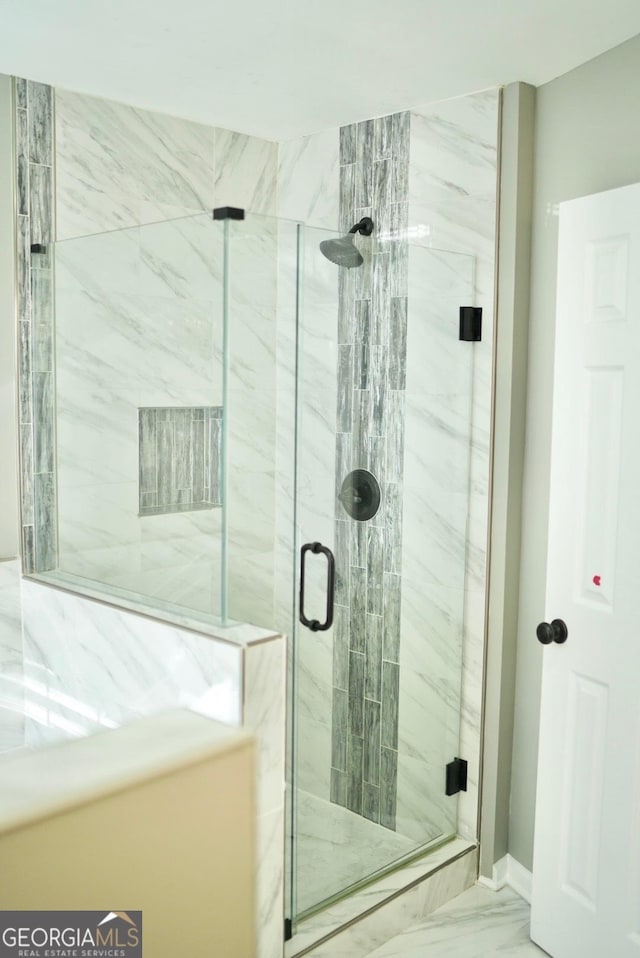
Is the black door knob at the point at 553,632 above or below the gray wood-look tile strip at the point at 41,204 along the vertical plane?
below

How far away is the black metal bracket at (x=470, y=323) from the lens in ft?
8.64

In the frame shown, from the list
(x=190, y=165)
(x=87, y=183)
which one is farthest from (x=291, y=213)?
(x=87, y=183)

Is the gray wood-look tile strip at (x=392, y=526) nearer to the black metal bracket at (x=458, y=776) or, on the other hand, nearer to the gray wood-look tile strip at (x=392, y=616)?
A: the gray wood-look tile strip at (x=392, y=616)

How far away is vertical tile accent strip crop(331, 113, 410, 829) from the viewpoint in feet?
7.80

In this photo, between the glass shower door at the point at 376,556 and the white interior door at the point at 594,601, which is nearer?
the white interior door at the point at 594,601

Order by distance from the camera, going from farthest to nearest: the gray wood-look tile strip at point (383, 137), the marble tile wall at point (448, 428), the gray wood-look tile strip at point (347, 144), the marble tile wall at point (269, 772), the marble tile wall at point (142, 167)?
the gray wood-look tile strip at point (347, 144) → the gray wood-look tile strip at point (383, 137) → the marble tile wall at point (142, 167) → the marble tile wall at point (448, 428) → the marble tile wall at point (269, 772)

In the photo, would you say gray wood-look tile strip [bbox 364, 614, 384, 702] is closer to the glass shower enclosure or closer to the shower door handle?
the glass shower enclosure

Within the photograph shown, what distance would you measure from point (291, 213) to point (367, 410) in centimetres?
115

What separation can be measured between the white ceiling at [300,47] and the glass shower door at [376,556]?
1.63 ft

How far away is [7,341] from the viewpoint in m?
2.59

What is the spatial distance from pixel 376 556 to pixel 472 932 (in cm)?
112

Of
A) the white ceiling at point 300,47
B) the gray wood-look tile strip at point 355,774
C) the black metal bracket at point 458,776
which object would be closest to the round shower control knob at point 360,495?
the gray wood-look tile strip at point 355,774

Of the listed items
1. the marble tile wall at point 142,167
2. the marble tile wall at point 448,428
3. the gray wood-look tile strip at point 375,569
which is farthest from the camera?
the marble tile wall at point 142,167

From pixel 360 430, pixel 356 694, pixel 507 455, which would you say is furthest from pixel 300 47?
pixel 356 694
